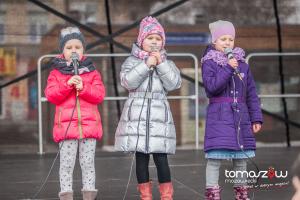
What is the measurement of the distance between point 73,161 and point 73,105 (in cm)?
41

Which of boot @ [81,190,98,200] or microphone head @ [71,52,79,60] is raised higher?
microphone head @ [71,52,79,60]

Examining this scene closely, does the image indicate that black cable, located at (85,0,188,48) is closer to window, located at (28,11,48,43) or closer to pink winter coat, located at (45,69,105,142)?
window, located at (28,11,48,43)

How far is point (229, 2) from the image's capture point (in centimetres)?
1016

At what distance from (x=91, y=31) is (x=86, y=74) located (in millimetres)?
4598

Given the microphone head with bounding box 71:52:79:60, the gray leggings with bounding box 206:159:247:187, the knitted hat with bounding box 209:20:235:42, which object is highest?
the knitted hat with bounding box 209:20:235:42

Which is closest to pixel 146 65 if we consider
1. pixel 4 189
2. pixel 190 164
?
pixel 4 189

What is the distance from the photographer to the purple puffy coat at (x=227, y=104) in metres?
5.11

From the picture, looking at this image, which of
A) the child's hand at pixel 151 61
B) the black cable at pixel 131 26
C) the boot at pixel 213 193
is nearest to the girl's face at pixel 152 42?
the child's hand at pixel 151 61

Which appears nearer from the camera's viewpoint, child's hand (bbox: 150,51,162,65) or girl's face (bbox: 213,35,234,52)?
child's hand (bbox: 150,51,162,65)

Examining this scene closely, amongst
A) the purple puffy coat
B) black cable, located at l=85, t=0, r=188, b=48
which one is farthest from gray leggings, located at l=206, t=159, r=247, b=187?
black cable, located at l=85, t=0, r=188, b=48

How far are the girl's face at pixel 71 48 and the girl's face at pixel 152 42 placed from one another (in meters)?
0.48

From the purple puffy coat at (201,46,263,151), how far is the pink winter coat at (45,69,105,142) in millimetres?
806

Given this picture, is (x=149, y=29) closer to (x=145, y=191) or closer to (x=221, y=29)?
(x=221, y=29)

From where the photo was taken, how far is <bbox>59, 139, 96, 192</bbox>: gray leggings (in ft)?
17.5
